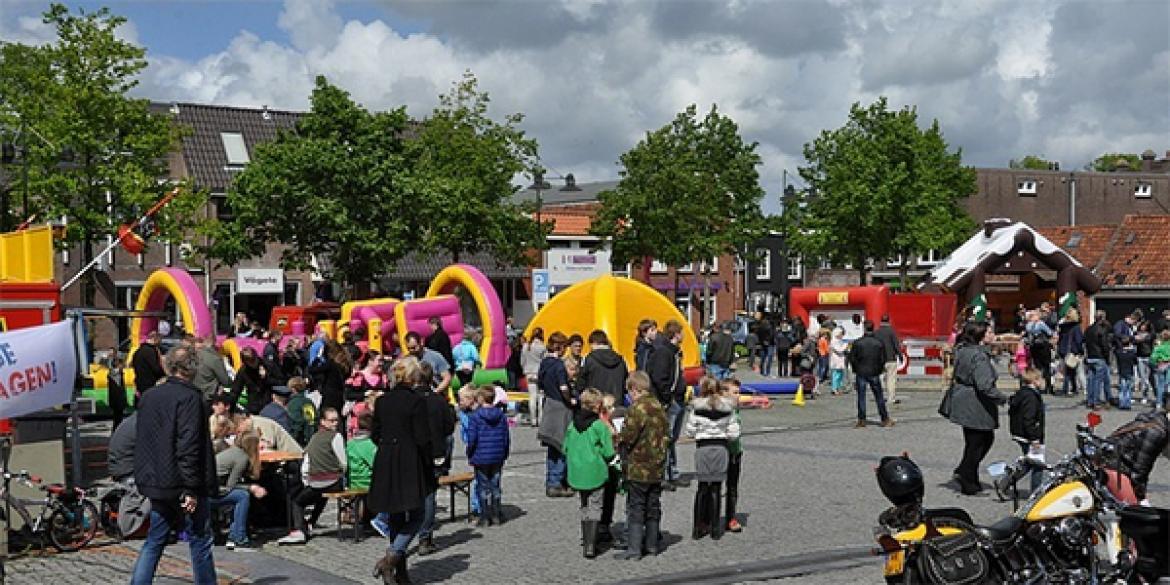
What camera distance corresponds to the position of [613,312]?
27.2 meters

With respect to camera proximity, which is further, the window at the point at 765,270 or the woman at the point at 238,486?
the window at the point at 765,270

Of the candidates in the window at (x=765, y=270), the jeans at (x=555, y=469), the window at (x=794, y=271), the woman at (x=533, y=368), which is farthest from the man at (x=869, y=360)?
the window at (x=794, y=271)

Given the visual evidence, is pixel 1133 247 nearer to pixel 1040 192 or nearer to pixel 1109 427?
pixel 1040 192

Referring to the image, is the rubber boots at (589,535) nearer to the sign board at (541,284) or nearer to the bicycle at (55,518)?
the bicycle at (55,518)

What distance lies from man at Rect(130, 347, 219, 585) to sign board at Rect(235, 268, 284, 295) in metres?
42.1

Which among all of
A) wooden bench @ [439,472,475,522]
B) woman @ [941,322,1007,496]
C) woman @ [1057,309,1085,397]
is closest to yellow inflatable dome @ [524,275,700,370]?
woman @ [1057,309,1085,397]

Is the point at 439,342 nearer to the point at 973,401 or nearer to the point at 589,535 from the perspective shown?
the point at 973,401

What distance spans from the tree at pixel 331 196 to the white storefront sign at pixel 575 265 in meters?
5.07

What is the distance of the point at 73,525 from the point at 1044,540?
8101mm

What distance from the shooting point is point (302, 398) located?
1519cm

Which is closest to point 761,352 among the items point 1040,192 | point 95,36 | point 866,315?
point 866,315

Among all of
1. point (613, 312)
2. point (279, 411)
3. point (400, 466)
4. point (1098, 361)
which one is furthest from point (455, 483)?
point (1098, 361)

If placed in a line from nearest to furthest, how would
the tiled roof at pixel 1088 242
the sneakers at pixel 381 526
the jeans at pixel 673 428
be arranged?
1. the sneakers at pixel 381 526
2. the jeans at pixel 673 428
3. the tiled roof at pixel 1088 242

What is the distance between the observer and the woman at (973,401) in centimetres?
1435
